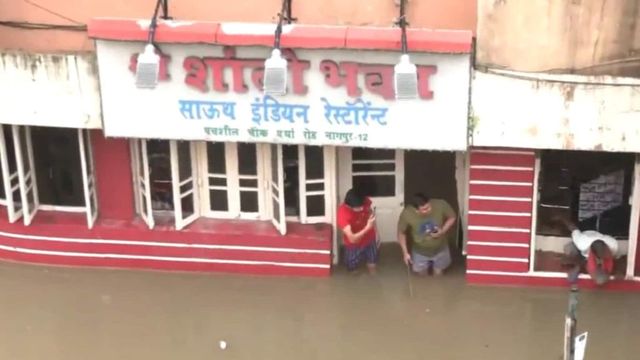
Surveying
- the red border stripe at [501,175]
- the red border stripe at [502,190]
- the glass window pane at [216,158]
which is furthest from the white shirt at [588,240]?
the glass window pane at [216,158]

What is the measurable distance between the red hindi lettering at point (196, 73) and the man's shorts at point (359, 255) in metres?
2.63

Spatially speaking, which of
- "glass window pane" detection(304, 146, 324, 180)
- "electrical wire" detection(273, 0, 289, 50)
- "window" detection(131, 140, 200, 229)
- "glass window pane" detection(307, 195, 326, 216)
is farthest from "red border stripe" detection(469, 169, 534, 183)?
"window" detection(131, 140, 200, 229)

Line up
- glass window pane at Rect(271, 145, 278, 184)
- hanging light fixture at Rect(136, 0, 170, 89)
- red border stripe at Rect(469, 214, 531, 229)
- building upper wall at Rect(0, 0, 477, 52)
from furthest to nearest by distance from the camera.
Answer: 1. glass window pane at Rect(271, 145, 278, 184)
2. red border stripe at Rect(469, 214, 531, 229)
3. building upper wall at Rect(0, 0, 477, 52)
4. hanging light fixture at Rect(136, 0, 170, 89)

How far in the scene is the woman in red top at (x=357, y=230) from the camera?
11047 millimetres

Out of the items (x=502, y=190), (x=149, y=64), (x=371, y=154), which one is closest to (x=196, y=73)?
(x=149, y=64)

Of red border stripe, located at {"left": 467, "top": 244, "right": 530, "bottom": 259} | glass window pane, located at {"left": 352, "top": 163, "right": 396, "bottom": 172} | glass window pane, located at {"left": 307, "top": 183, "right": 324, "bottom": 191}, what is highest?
glass window pane, located at {"left": 352, "top": 163, "right": 396, "bottom": 172}

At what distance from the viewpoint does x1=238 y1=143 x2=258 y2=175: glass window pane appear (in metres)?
11.4

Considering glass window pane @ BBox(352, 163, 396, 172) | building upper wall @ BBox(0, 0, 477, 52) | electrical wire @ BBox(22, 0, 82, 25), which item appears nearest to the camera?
building upper wall @ BBox(0, 0, 477, 52)

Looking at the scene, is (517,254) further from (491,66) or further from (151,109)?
(151,109)

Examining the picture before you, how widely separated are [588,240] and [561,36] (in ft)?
7.85

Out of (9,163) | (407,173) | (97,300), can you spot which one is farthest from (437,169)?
(9,163)

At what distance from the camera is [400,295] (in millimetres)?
11094

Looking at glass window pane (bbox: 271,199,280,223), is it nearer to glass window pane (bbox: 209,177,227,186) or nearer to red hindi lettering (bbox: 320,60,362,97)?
glass window pane (bbox: 209,177,227,186)

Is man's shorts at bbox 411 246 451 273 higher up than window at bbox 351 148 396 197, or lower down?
lower down
